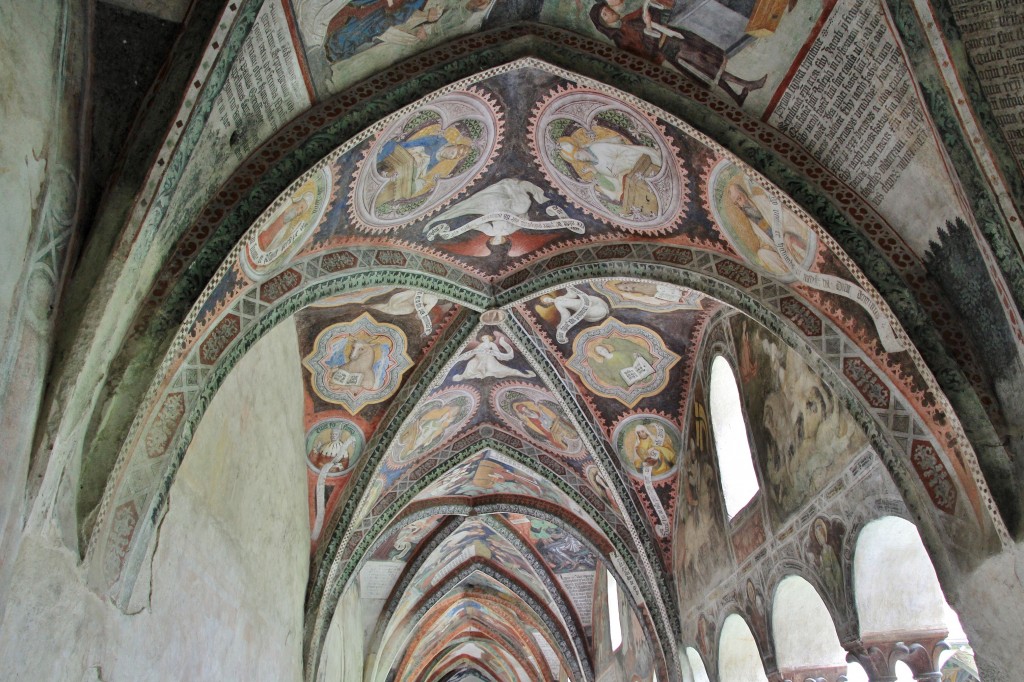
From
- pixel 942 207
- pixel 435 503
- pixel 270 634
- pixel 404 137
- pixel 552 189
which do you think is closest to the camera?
pixel 942 207

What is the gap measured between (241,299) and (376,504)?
651 centimetres

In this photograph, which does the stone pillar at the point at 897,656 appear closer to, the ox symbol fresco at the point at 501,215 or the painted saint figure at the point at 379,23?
the ox symbol fresco at the point at 501,215

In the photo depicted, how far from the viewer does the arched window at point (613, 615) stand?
18312mm

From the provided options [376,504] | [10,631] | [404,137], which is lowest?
[10,631]

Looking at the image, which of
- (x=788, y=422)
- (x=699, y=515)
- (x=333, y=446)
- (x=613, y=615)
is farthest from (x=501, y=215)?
(x=613, y=615)

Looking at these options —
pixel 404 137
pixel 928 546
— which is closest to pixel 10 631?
pixel 404 137

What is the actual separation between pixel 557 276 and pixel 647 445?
3.84 metres

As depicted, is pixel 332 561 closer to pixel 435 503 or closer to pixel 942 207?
pixel 435 503

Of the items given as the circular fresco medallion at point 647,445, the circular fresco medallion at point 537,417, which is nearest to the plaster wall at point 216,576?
the circular fresco medallion at point 537,417

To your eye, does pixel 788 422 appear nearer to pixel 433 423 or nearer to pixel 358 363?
pixel 358 363

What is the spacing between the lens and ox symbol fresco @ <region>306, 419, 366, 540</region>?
11383mm

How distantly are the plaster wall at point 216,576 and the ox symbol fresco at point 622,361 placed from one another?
388cm

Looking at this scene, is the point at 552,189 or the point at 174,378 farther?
the point at 552,189

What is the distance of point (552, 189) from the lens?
29.1 feet
